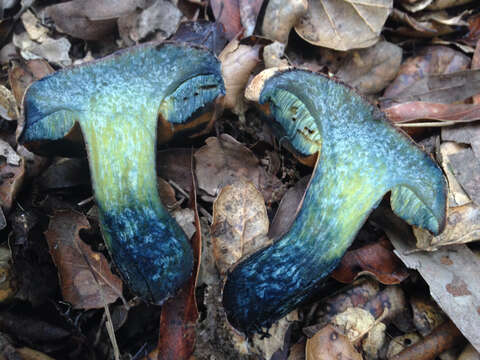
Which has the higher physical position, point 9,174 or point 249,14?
point 249,14

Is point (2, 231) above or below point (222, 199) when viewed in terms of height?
below

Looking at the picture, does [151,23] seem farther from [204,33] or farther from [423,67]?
[423,67]

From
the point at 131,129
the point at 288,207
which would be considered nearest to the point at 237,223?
the point at 288,207

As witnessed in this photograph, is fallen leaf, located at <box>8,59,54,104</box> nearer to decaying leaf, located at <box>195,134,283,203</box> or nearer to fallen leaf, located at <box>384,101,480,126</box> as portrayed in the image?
decaying leaf, located at <box>195,134,283,203</box>

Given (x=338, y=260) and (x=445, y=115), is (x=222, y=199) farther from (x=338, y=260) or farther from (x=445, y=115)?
(x=445, y=115)

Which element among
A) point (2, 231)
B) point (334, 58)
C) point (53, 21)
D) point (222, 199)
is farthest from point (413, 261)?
point (53, 21)

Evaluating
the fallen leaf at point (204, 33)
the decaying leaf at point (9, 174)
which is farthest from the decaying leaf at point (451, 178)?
the decaying leaf at point (9, 174)

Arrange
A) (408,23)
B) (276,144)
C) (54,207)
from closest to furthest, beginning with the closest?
1. (54,207)
2. (276,144)
3. (408,23)
